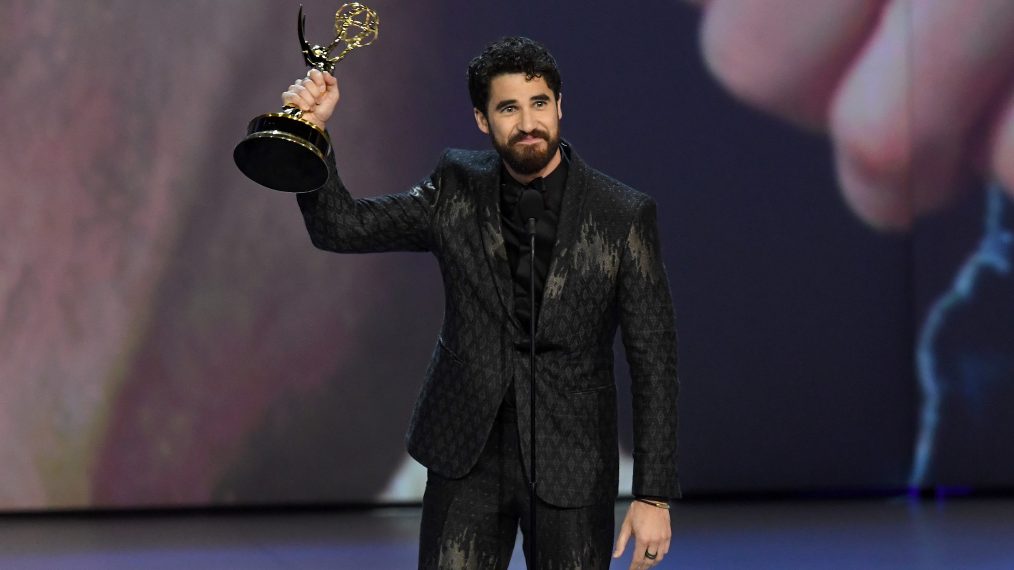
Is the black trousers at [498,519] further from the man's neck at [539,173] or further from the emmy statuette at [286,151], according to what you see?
the emmy statuette at [286,151]

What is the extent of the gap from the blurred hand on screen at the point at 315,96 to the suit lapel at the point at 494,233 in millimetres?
329

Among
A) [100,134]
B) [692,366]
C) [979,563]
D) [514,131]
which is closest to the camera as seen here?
[514,131]

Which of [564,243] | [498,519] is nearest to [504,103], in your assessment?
[564,243]

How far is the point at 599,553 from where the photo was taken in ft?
8.33

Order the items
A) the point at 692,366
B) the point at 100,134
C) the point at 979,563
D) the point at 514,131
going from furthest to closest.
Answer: the point at 692,366
the point at 100,134
the point at 979,563
the point at 514,131

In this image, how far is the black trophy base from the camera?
2.41 m

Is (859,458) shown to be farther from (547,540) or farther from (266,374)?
(547,540)

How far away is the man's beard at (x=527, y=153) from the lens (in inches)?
97.5

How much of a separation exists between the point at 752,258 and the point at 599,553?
3.61 metres

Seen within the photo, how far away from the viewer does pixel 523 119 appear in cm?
247

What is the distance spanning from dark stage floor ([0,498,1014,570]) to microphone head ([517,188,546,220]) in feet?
8.13

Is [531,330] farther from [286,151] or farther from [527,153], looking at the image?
[286,151]

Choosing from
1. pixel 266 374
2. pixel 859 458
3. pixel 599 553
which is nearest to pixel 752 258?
pixel 859 458

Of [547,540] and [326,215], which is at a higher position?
[326,215]
